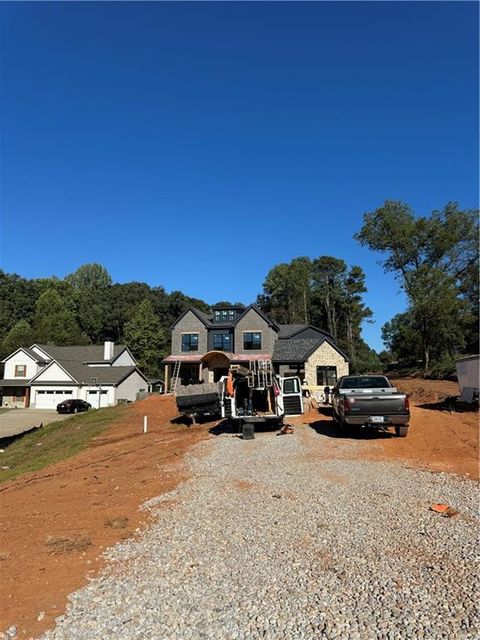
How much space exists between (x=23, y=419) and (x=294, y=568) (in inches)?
1402

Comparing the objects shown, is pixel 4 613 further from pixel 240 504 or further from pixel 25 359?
pixel 25 359

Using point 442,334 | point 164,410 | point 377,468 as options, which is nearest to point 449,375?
point 442,334

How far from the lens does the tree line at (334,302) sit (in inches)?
1746

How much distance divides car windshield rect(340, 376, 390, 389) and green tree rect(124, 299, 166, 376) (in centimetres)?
5358

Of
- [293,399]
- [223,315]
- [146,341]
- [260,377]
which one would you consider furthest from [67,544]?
Result: [146,341]

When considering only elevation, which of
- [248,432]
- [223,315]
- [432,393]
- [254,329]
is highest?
[223,315]

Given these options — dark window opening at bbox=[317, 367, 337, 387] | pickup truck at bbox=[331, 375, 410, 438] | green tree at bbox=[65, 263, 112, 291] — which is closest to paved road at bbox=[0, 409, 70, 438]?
dark window opening at bbox=[317, 367, 337, 387]

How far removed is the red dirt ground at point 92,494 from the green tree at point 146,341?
47.7m

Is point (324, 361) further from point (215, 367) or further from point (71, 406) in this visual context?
point (71, 406)

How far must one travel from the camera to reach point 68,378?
142 feet

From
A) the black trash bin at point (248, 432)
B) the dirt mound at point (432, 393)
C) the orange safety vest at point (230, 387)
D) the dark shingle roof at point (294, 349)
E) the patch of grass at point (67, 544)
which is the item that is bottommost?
the patch of grass at point (67, 544)

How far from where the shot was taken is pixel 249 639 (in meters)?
3.57

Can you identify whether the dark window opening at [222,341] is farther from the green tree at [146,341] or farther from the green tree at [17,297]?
the green tree at [17,297]

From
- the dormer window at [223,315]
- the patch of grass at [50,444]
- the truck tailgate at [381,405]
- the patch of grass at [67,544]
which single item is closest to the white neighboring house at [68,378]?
the dormer window at [223,315]
